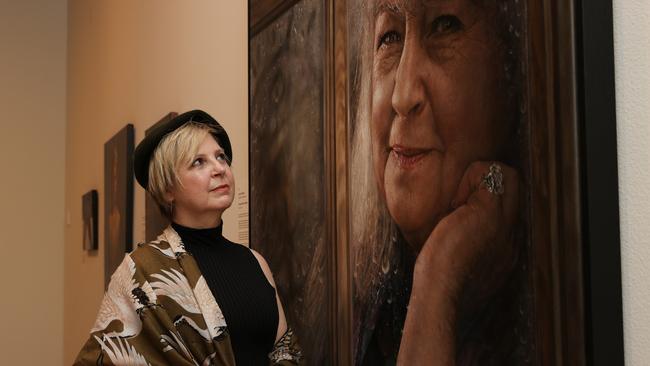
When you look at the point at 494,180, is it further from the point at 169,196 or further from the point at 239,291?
the point at 169,196

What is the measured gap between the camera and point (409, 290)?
2.17 meters

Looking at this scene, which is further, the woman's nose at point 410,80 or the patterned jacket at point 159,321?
the patterned jacket at point 159,321

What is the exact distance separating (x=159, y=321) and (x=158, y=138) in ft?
1.94

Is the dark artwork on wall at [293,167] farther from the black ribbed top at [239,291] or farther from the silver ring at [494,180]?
the silver ring at [494,180]

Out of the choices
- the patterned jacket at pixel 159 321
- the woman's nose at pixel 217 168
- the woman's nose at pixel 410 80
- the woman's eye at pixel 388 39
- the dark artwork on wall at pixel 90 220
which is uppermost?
the woman's eye at pixel 388 39

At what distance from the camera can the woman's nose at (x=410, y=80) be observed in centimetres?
211

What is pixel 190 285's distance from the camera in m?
2.32

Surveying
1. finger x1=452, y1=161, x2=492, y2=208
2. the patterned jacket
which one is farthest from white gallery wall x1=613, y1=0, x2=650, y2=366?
the patterned jacket

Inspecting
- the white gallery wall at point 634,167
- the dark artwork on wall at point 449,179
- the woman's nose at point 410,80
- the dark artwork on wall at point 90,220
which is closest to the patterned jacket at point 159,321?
the dark artwork on wall at point 449,179

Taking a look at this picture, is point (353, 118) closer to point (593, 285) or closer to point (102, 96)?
point (593, 285)

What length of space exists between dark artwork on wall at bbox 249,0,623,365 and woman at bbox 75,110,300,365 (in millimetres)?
313

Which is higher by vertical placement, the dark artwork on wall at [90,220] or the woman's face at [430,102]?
the woman's face at [430,102]

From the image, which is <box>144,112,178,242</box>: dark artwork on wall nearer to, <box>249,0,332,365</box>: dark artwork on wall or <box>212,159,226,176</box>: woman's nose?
<box>249,0,332,365</box>: dark artwork on wall

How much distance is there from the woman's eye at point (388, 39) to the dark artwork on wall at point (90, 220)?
5.10 metres
